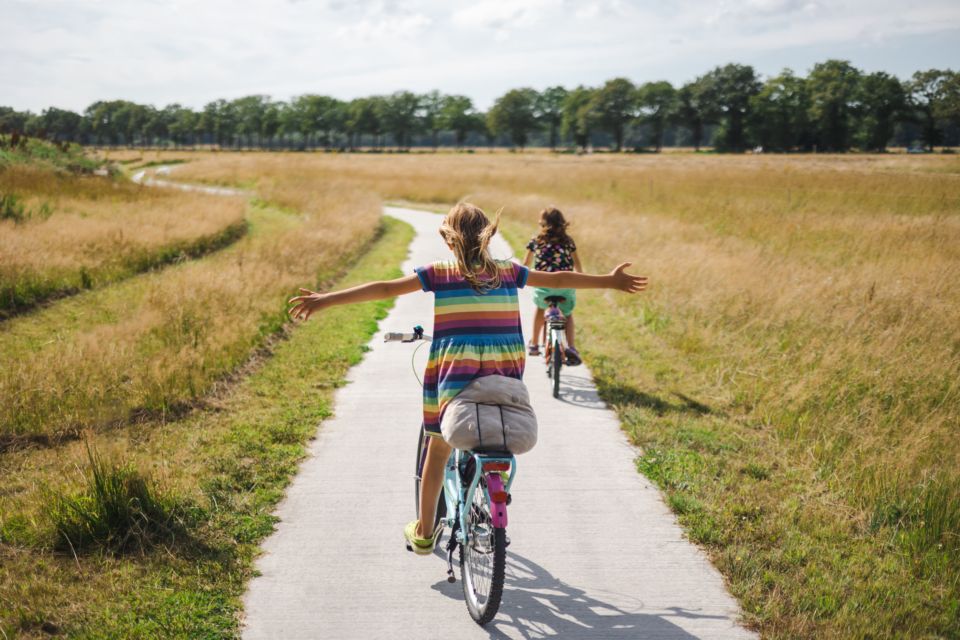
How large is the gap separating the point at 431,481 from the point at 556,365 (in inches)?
140

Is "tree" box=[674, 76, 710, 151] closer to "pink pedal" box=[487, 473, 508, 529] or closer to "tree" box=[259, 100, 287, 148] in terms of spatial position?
"tree" box=[259, 100, 287, 148]

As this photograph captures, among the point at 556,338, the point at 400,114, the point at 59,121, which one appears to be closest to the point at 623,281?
the point at 556,338

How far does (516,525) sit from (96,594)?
8.02 ft

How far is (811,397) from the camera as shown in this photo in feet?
20.4

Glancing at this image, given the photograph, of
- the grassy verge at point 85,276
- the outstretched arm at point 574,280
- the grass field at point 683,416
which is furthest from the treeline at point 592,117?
the outstretched arm at point 574,280

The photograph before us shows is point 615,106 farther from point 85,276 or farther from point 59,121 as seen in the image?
point 85,276

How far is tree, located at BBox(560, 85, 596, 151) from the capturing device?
113m

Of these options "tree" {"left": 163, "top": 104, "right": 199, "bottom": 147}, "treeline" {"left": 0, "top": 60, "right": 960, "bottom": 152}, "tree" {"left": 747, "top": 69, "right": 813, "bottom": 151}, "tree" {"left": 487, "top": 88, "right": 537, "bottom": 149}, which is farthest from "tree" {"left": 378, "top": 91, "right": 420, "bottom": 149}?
"tree" {"left": 747, "top": 69, "right": 813, "bottom": 151}

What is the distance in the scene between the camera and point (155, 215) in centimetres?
1859

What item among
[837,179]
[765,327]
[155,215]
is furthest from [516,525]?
[837,179]

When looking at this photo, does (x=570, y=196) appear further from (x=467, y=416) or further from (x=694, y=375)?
(x=467, y=416)

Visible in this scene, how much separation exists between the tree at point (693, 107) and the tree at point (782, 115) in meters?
8.92

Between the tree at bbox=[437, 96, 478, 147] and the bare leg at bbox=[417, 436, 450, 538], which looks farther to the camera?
the tree at bbox=[437, 96, 478, 147]

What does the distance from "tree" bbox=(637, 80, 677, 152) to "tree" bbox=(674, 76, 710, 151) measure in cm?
165
